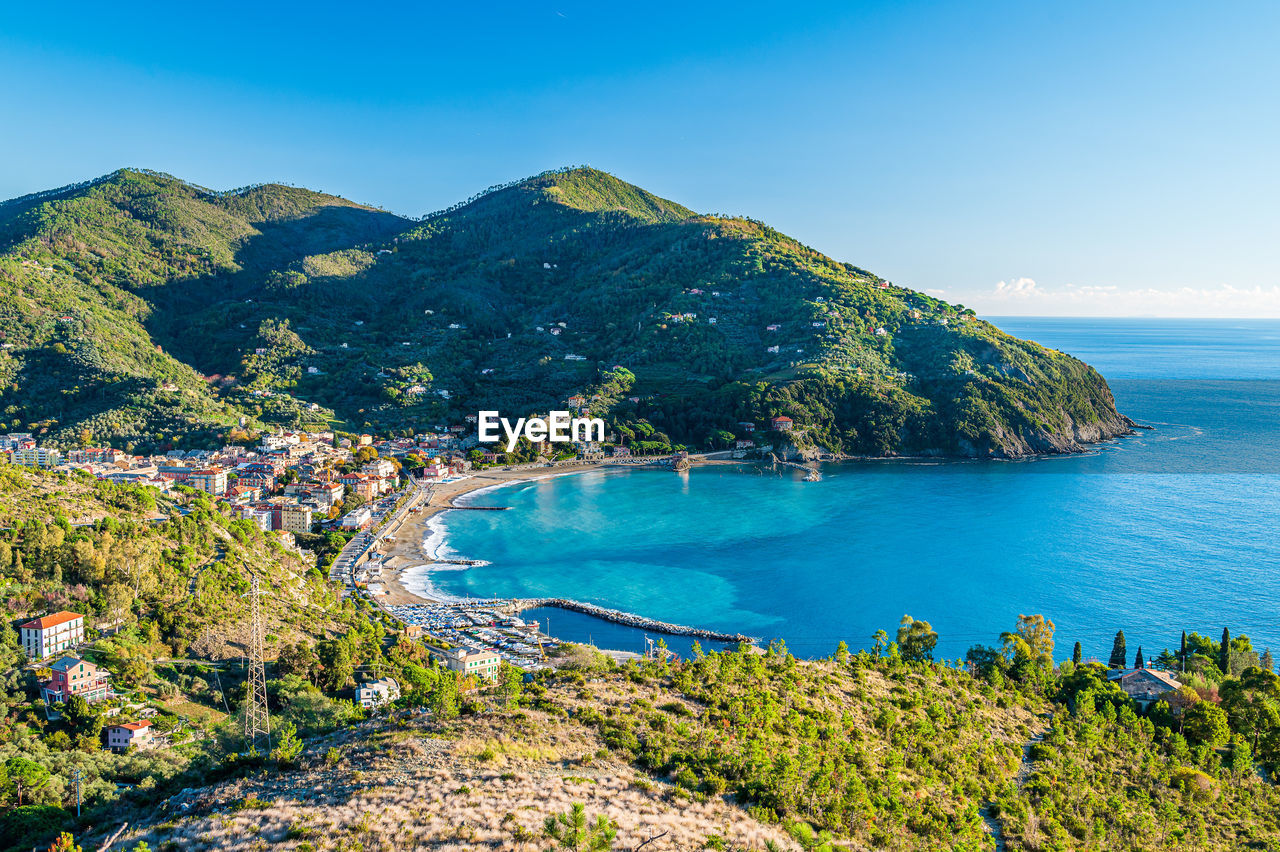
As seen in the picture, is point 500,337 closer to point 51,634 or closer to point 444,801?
point 51,634

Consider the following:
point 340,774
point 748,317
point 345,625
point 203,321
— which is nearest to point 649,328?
point 748,317

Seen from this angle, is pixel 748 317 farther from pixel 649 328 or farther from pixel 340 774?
pixel 340 774

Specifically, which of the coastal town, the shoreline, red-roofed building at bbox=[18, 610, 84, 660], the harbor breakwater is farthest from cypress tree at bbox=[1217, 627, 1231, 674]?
red-roofed building at bbox=[18, 610, 84, 660]

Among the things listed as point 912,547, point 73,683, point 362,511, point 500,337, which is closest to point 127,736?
point 73,683

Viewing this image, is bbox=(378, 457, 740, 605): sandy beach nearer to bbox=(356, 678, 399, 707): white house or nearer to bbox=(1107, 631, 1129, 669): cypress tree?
bbox=(356, 678, 399, 707): white house

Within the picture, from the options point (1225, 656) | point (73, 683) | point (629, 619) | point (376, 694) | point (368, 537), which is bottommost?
point (629, 619)

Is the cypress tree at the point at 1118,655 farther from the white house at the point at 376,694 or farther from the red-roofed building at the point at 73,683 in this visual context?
the red-roofed building at the point at 73,683

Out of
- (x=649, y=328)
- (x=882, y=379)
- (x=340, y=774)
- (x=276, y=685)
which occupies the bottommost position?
(x=276, y=685)
